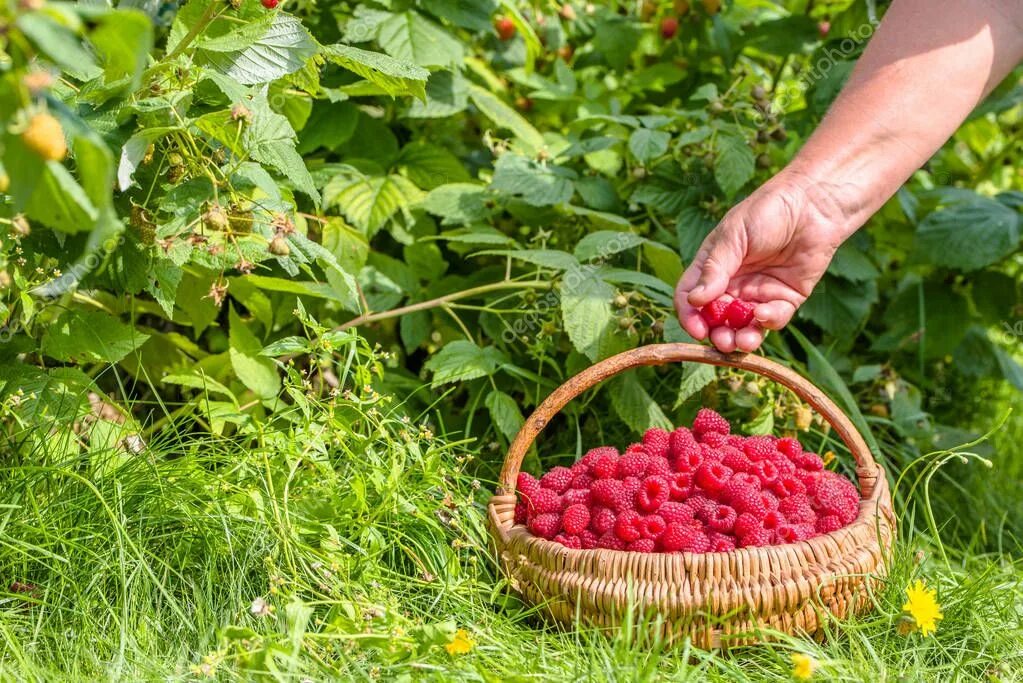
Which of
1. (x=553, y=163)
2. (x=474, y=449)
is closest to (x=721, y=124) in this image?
(x=553, y=163)

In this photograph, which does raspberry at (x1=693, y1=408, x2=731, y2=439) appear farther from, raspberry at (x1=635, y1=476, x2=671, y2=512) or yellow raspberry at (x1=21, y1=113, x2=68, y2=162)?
yellow raspberry at (x1=21, y1=113, x2=68, y2=162)

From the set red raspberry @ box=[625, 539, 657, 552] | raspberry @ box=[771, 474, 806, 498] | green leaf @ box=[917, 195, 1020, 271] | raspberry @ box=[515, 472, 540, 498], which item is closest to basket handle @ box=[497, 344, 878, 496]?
raspberry @ box=[515, 472, 540, 498]

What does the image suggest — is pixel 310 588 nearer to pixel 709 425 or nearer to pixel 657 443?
pixel 657 443

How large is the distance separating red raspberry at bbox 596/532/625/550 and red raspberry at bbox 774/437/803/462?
35cm

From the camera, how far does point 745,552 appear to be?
54.8 inches

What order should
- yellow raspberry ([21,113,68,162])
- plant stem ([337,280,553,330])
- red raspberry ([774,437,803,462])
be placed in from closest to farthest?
1. yellow raspberry ([21,113,68,162])
2. red raspberry ([774,437,803,462])
3. plant stem ([337,280,553,330])

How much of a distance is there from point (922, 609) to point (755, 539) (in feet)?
0.75

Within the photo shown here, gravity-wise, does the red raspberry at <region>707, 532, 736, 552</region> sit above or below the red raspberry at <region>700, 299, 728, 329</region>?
below

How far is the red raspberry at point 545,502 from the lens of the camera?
5.21 feet

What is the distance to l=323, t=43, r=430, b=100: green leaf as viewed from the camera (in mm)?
1637

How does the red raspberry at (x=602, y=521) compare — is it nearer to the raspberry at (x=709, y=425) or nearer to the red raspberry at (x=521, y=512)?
the red raspberry at (x=521, y=512)

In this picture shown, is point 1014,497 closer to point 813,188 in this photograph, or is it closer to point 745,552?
point 813,188

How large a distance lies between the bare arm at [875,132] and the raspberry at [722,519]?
29 cm

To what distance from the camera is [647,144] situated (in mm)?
2162
